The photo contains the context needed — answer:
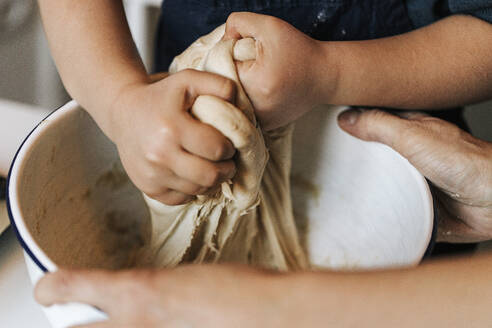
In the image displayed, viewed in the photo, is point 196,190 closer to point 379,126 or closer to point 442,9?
point 379,126

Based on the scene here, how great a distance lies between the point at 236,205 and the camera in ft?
1.52

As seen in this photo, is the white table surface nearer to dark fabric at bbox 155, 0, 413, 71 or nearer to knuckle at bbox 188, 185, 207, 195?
knuckle at bbox 188, 185, 207, 195

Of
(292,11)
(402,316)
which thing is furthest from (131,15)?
(402,316)

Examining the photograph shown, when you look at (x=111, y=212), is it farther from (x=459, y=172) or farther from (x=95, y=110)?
(x=459, y=172)

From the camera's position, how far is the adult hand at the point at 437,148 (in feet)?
1.66

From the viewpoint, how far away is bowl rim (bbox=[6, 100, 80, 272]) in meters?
0.34

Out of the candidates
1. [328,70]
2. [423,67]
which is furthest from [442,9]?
[328,70]

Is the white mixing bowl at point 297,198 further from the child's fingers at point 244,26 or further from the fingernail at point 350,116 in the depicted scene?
the child's fingers at point 244,26

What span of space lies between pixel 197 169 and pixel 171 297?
99 millimetres

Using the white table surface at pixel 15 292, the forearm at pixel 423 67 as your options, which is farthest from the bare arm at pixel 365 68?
the white table surface at pixel 15 292

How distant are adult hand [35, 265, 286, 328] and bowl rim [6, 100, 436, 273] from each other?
0.03 meters

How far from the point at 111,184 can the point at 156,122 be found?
207 mm

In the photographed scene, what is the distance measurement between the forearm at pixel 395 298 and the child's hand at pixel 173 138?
0.35ft

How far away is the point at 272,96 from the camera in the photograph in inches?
16.8
